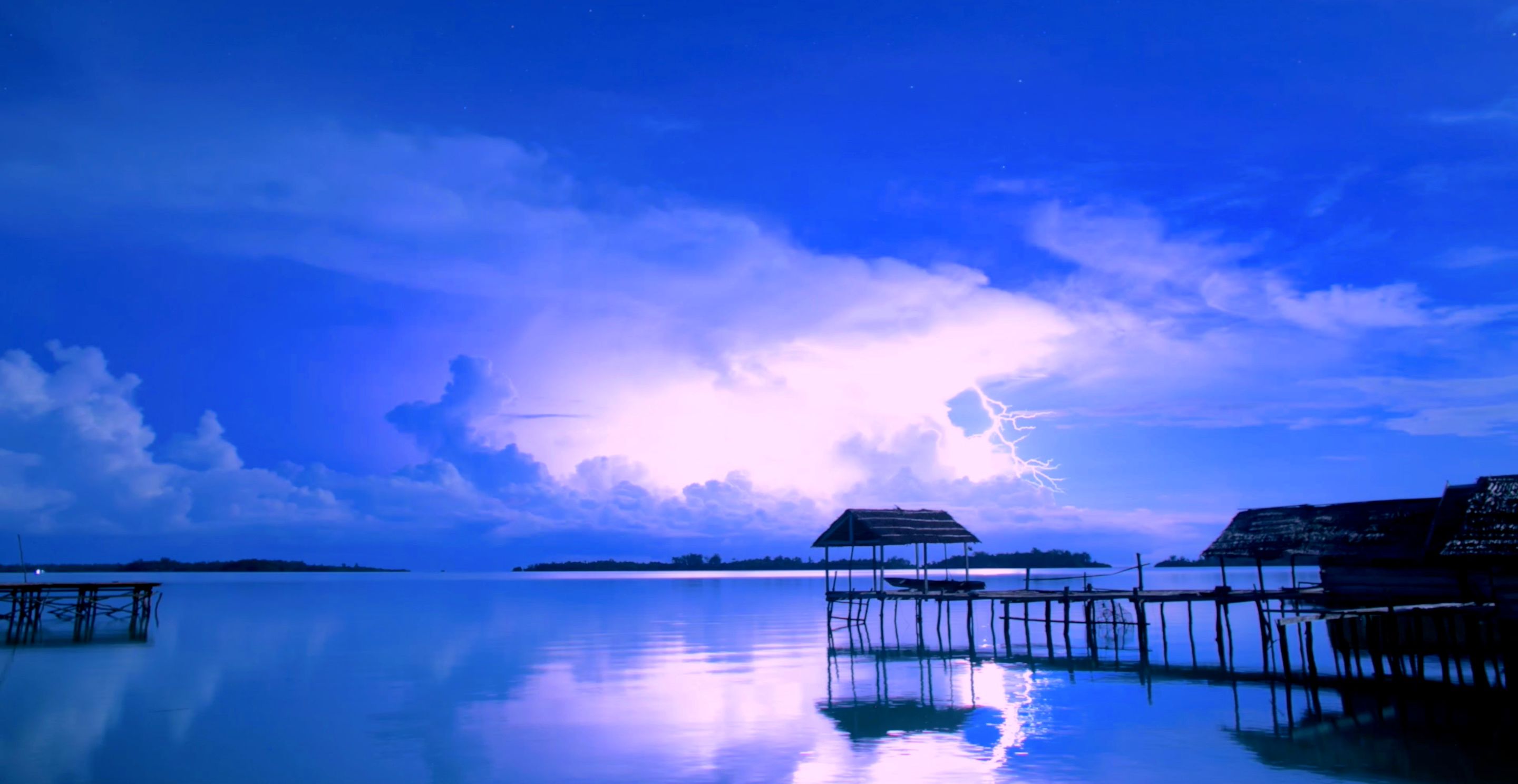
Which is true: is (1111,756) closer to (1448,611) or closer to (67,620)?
(1448,611)

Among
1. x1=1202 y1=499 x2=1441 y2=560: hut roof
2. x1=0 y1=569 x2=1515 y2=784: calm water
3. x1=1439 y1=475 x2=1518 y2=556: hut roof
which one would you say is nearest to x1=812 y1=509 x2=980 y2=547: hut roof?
x1=0 y1=569 x2=1515 y2=784: calm water

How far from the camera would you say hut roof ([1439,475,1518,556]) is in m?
23.1

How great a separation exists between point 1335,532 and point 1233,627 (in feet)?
70.7

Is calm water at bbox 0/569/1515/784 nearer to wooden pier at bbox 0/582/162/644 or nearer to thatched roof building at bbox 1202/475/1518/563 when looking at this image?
thatched roof building at bbox 1202/475/1518/563

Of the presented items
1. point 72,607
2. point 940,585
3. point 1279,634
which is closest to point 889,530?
point 940,585

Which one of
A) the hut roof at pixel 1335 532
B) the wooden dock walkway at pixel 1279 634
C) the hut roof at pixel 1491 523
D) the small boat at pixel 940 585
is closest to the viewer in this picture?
the wooden dock walkway at pixel 1279 634

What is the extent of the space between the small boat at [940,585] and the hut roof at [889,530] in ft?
6.00

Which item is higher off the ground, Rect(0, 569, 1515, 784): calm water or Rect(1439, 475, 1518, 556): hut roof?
Rect(1439, 475, 1518, 556): hut roof

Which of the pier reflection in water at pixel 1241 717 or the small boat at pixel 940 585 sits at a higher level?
the small boat at pixel 940 585

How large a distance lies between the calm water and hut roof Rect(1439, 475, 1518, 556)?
189 inches

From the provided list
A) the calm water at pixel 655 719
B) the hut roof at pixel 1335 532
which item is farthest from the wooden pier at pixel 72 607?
the hut roof at pixel 1335 532

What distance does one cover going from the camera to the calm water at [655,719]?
16656 millimetres

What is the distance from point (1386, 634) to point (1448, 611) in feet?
21.3

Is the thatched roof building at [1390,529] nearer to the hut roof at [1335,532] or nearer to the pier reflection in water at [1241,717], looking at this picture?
the hut roof at [1335,532]
